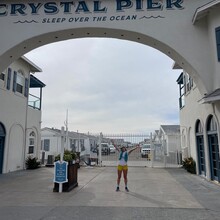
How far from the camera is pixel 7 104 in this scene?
1526cm

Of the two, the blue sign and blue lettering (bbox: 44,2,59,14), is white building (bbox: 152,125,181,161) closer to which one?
the blue sign

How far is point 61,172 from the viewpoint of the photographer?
9383 millimetres

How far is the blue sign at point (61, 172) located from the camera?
9312mm

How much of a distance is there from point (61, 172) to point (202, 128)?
25.1ft

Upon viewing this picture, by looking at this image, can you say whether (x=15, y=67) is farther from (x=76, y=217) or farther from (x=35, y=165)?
(x=76, y=217)

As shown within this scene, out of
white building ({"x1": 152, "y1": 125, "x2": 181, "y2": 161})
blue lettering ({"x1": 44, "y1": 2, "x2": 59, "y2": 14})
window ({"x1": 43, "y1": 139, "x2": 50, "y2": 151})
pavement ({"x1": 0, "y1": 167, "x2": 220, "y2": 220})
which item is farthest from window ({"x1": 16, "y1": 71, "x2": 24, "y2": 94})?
window ({"x1": 43, "y1": 139, "x2": 50, "y2": 151})

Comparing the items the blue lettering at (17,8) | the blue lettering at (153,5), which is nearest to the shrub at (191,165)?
the blue lettering at (153,5)

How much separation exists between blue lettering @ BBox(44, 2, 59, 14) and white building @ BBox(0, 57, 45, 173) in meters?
5.48

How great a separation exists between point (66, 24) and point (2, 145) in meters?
8.31

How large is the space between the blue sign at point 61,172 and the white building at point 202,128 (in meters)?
5.84

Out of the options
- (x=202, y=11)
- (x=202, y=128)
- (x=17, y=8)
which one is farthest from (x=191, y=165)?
(x=17, y=8)

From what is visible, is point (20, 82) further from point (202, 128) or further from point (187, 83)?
point (202, 128)

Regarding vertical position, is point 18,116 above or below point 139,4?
below

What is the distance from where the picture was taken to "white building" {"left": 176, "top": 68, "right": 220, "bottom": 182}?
1015cm
